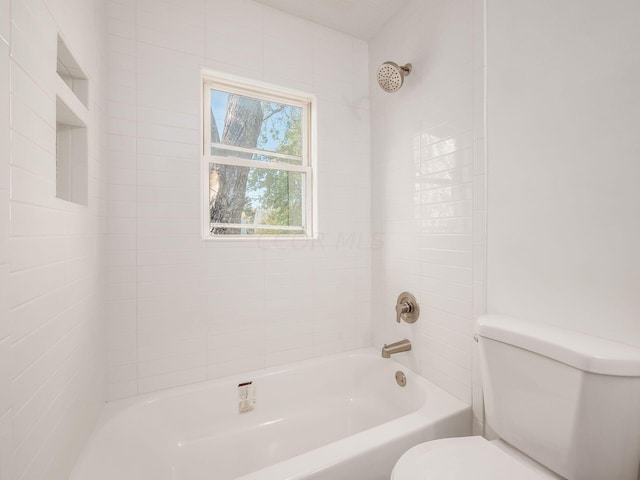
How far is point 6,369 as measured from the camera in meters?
0.58

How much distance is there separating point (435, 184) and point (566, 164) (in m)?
0.56

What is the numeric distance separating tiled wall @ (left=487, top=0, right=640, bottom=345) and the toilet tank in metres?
0.13

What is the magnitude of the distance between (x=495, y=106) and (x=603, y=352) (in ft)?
3.17

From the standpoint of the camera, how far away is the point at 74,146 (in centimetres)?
110

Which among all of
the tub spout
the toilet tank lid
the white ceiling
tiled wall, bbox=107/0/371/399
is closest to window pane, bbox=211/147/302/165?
tiled wall, bbox=107/0/371/399

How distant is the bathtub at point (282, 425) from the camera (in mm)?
1078

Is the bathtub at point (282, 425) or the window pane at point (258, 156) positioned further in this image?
the window pane at point (258, 156)

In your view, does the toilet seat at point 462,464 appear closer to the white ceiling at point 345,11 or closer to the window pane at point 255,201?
the window pane at point 255,201

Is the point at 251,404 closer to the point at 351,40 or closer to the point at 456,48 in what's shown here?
the point at 456,48

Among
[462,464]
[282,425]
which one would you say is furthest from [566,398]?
[282,425]

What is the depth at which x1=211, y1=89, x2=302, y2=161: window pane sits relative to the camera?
1.74 meters

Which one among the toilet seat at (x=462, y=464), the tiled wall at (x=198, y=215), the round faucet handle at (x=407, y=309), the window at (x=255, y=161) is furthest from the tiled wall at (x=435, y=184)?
the window at (x=255, y=161)

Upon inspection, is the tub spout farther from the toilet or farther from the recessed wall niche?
the recessed wall niche

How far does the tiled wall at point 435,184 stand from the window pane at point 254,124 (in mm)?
571
